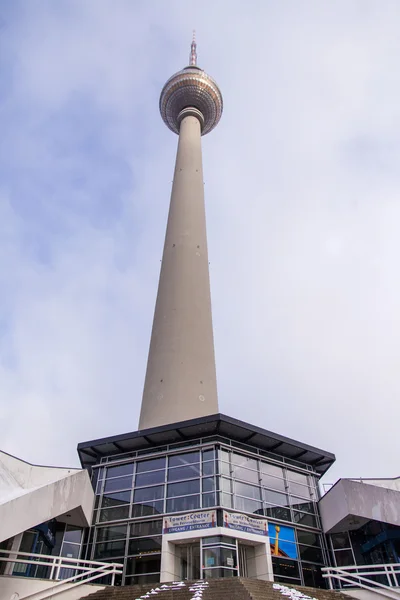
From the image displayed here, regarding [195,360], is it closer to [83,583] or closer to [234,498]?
[234,498]

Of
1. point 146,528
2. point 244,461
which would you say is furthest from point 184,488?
point 244,461

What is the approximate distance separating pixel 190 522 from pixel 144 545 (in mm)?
2407

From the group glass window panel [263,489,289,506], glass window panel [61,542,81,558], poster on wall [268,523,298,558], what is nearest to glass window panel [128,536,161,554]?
glass window panel [61,542,81,558]

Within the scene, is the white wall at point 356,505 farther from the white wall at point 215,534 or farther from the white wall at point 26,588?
the white wall at point 26,588

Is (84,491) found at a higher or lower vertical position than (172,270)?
lower

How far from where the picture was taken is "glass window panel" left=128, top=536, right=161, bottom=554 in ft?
67.3

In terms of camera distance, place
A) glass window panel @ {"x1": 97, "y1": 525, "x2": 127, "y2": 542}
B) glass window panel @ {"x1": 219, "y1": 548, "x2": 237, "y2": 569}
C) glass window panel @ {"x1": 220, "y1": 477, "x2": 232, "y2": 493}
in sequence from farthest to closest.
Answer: glass window panel @ {"x1": 97, "y1": 525, "x2": 127, "y2": 542}, glass window panel @ {"x1": 220, "y1": 477, "x2": 232, "y2": 493}, glass window panel @ {"x1": 219, "y1": 548, "x2": 237, "y2": 569}

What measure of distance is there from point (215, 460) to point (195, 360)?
12.1 meters

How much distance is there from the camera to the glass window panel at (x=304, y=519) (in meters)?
22.8

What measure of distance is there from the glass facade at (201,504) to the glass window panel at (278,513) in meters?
0.05

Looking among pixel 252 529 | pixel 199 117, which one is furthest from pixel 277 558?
pixel 199 117

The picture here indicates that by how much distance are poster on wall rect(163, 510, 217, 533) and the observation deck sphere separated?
160 feet

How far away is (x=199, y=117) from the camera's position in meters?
56.9

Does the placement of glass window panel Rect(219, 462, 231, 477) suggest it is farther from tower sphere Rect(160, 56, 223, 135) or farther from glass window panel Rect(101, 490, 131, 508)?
tower sphere Rect(160, 56, 223, 135)
